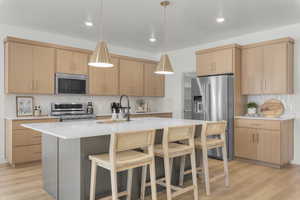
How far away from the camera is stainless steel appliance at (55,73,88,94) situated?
15.2ft

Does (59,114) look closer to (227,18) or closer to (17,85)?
(17,85)

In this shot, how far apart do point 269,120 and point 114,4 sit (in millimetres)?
3391

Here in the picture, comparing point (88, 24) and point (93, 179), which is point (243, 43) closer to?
point (88, 24)

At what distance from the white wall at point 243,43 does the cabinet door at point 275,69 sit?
1.10 feet

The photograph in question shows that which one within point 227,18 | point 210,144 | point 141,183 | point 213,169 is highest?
point 227,18

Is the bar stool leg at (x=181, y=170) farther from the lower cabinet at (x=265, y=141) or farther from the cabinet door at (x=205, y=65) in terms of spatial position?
the cabinet door at (x=205, y=65)

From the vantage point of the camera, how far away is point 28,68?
13.9 ft

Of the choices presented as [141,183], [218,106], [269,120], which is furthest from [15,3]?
[269,120]

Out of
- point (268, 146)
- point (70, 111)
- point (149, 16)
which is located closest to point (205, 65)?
point (149, 16)

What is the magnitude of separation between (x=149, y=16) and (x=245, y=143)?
3.06 m

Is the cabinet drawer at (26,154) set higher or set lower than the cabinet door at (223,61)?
lower

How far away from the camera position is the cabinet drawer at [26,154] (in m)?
3.93

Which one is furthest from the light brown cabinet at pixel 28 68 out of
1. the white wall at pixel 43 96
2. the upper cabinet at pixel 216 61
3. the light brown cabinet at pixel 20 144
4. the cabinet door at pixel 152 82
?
the upper cabinet at pixel 216 61

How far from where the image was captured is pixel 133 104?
6.30m
